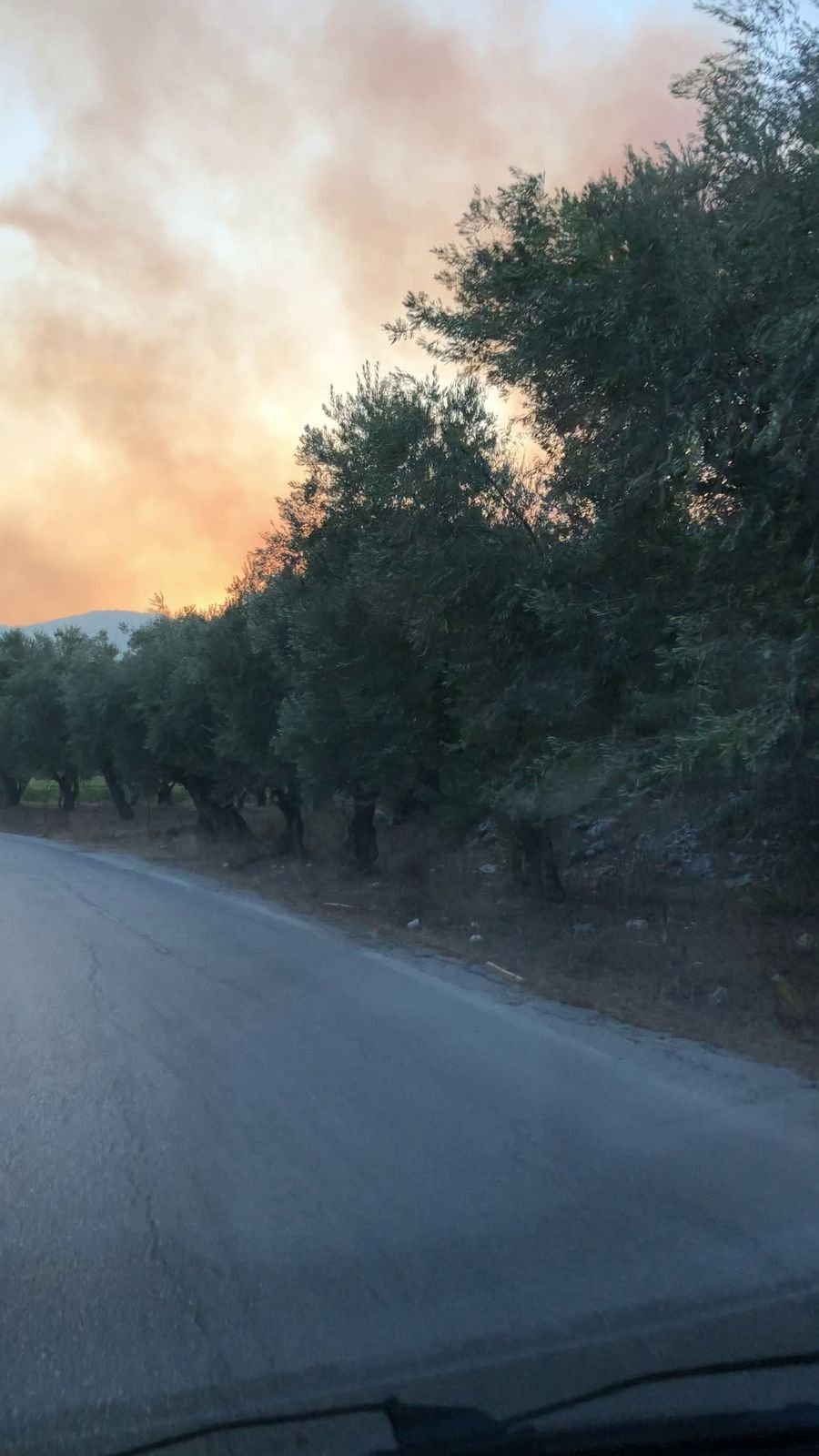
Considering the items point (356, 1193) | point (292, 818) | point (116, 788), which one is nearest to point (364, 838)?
point (292, 818)

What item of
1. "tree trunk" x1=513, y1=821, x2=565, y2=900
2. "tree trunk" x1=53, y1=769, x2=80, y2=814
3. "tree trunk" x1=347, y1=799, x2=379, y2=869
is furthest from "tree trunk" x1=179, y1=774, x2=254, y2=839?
"tree trunk" x1=53, y1=769, x2=80, y2=814

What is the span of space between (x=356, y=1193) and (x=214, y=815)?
33.9 metres

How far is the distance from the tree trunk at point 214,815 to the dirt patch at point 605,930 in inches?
331

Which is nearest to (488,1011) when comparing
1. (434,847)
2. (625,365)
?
(625,365)

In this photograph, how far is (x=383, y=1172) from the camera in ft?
20.0

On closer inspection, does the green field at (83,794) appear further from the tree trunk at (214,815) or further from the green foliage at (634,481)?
the green foliage at (634,481)

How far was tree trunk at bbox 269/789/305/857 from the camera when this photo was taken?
2984cm

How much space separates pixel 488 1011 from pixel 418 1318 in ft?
20.7

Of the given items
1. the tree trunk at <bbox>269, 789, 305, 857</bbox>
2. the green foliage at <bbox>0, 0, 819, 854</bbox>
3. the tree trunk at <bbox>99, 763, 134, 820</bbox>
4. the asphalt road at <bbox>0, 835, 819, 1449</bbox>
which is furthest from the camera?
the tree trunk at <bbox>99, 763, 134, 820</bbox>

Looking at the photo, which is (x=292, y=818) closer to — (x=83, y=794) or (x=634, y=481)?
(x=634, y=481)

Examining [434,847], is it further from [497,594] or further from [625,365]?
[625,365]

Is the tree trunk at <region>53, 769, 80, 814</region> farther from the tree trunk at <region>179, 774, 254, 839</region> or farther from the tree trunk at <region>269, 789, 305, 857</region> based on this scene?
the tree trunk at <region>269, 789, 305, 857</region>

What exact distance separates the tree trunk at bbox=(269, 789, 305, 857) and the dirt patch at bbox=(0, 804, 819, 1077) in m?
1.43

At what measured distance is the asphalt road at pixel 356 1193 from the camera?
421 centimetres
